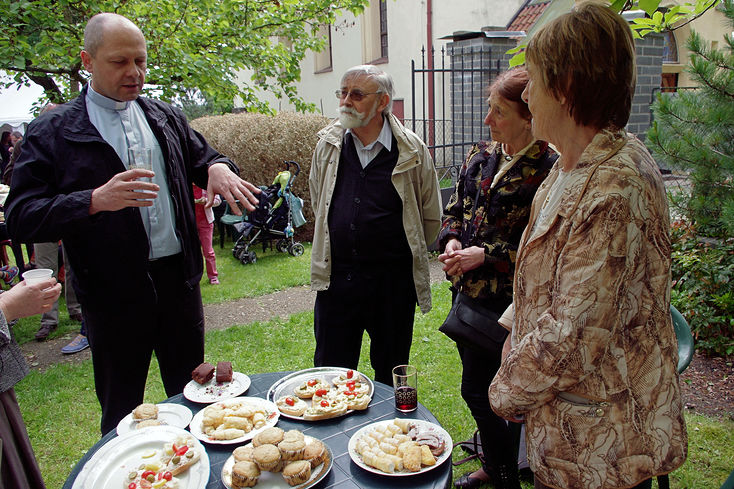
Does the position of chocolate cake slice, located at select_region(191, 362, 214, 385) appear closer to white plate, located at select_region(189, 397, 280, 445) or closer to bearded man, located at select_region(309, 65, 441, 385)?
white plate, located at select_region(189, 397, 280, 445)

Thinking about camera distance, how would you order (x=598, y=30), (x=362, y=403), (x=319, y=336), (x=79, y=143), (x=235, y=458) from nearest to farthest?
(x=598, y=30)
(x=235, y=458)
(x=362, y=403)
(x=79, y=143)
(x=319, y=336)

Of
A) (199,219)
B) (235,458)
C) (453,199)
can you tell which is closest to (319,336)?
(453,199)

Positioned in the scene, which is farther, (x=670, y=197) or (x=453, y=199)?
(x=670, y=197)

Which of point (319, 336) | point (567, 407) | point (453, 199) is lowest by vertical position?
point (319, 336)

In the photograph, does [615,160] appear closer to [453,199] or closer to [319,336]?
[453,199]

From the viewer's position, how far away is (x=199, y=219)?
7113 millimetres

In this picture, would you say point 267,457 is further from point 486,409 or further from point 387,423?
point 486,409

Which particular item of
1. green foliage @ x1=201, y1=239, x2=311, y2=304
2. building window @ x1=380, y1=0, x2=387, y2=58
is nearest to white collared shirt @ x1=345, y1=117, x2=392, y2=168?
green foliage @ x1=201, y1=239, x2=311, y2=304

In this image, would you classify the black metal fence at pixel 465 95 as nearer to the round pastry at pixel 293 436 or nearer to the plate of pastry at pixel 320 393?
the plate of pastry at pixel 320 393

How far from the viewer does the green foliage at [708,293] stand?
4.32 metres

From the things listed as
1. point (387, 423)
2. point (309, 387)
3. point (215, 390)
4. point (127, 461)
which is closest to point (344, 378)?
point (309, 387)

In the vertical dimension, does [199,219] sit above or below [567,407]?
below

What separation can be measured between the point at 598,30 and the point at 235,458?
1.62m

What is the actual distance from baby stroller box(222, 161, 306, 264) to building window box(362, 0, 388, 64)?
961 cm
